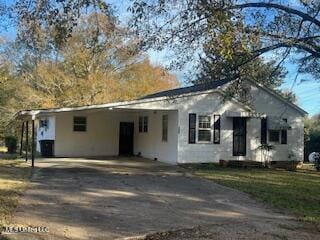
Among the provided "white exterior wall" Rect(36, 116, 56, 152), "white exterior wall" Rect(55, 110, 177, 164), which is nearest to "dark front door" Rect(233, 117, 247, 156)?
"white exterior wall" Rect(55, 110, 177, 164)

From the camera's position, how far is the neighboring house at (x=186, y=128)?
23812 millimetres

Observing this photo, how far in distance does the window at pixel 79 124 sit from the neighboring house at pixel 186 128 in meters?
0.06

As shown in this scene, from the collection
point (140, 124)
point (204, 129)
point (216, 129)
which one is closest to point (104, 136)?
point (140, 124)

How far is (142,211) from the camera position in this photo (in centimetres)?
1073

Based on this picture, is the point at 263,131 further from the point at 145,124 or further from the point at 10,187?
the point at 10,187

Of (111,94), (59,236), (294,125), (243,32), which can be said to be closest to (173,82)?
(111,94)

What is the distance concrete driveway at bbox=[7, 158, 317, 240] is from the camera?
8742 millimetres

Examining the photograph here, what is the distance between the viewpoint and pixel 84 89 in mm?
40250

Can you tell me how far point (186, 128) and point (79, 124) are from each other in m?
7.77

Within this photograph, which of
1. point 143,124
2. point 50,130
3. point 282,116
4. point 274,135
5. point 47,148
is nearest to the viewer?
point 274,135

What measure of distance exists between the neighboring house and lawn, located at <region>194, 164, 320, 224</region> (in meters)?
2.23

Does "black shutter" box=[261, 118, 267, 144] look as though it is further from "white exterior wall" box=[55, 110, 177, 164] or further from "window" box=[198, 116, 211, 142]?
"white exterior wall" box=[55, 110, 177, 164]

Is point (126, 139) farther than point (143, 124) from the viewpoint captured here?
Result: Yes

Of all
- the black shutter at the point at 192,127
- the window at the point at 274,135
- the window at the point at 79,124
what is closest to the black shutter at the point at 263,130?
the window at the point at 274,135
